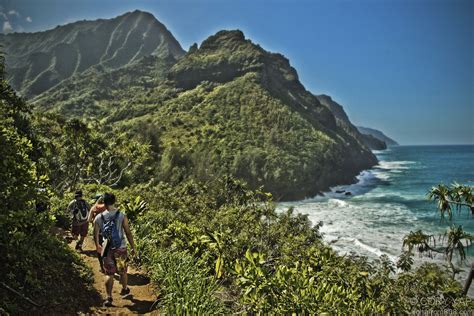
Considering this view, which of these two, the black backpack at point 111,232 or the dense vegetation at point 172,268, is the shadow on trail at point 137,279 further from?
the black backpack at point 111,232

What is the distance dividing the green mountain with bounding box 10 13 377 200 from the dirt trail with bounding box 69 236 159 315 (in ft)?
81.5

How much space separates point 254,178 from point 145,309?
178 ft

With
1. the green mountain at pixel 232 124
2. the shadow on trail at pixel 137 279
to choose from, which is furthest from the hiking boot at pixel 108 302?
the green mountain at pixel 232 124

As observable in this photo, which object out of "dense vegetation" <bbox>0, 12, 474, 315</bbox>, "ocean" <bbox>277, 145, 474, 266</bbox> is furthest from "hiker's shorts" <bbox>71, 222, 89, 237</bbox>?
"ocean" <bbox>277, 145, 474, 266</bbox>

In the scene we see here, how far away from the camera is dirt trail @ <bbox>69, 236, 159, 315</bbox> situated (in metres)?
5.94

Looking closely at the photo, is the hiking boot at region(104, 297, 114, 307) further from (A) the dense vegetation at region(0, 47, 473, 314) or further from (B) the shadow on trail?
(B) the shadow on trail

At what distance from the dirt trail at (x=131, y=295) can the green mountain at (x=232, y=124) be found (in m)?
24.8

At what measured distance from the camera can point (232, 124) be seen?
76750 millimetres

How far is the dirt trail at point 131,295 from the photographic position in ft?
19.5

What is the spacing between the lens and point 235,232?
14.8m

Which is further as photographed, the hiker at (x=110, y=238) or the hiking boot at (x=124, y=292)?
the hiking boot at (x=124, y=292)

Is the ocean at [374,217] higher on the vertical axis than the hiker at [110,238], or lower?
lower

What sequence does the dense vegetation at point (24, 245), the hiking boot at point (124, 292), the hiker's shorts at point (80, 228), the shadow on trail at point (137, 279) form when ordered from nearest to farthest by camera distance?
the dense vegetation at point (24, 245) < the hiking boot at point (124, 292) < the shadow on trail at point (137, 279) < the hiker's shorts at point (80, 228)

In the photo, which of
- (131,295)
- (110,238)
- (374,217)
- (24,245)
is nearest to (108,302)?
(131,295)
